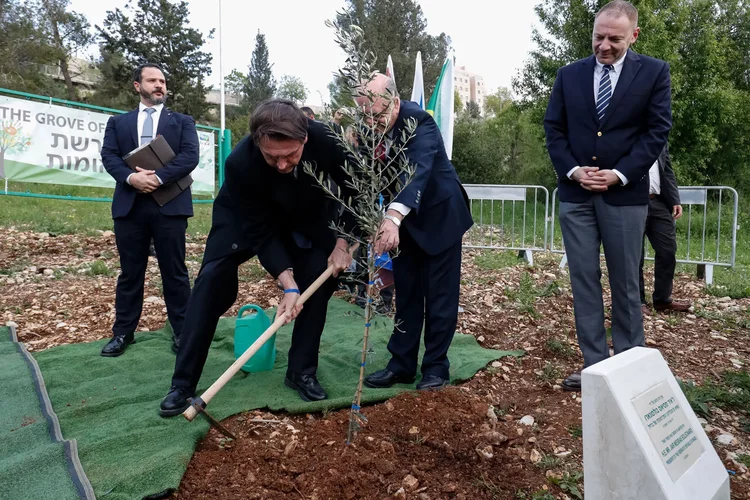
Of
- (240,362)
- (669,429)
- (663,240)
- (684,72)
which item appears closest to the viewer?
(669,429)

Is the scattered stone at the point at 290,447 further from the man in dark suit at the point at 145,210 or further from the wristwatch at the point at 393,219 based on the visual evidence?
the man in dark suit at the point at 145,210

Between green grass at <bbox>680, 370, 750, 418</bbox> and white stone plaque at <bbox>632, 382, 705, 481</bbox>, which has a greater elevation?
white stone plaque at <bbox>632, 382, 705, 481</bbox>

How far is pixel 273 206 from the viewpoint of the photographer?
9.86 ft

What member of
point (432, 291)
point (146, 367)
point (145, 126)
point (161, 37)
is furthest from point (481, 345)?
point (161, 37)

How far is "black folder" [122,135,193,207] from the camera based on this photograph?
3.93 m

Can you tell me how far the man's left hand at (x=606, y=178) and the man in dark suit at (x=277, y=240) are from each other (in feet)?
4.48

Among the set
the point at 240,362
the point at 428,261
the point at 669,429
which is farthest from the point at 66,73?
the point at 669,429

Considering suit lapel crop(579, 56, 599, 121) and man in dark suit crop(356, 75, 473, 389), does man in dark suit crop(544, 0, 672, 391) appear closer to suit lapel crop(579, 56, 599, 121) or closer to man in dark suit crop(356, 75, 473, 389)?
suit lapel crop(579, 56, 599, 121)

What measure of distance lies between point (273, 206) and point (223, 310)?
64cm

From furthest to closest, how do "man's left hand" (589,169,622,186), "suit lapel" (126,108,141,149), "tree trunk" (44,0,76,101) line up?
"tree trunk" (44,0,76,101) → "suit lapel" (126,108,141,149) → "man's left hand" (589,169,622,186)

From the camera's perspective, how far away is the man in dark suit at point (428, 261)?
10.0ft

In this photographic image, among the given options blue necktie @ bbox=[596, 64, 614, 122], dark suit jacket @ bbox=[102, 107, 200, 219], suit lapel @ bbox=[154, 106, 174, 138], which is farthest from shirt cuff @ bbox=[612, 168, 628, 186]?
suit lapel @ bbox=[154, 106, 174, 138]

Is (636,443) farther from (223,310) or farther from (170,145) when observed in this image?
(170,145)

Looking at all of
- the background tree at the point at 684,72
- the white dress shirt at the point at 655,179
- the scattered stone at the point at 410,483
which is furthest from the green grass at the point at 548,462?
the background tree at the point at 684,72
